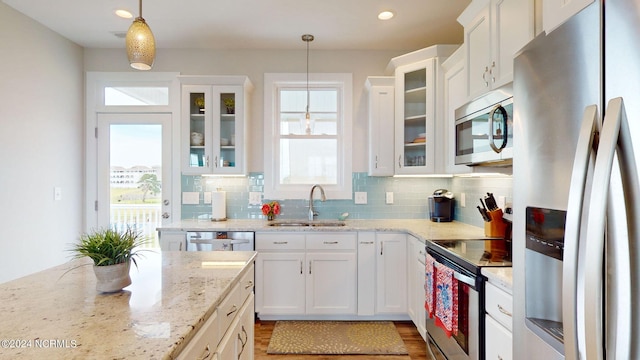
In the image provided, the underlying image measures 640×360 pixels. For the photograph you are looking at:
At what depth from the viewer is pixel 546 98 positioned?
2.99 feet

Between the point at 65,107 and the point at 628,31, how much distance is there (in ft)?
13.4

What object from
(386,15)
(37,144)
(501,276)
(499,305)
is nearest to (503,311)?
(499,305)

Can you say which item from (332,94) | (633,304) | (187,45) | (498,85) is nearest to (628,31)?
(633,304)

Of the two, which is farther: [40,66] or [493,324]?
[40,66]

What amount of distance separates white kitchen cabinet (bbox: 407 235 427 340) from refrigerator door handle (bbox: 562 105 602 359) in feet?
5.65

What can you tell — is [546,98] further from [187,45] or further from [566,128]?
[187,45]

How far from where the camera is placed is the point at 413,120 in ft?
9.99

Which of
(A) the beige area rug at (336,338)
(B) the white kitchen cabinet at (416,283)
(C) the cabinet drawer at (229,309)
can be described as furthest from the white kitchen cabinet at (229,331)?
(B) the white kitchen cabinet at (416,283)

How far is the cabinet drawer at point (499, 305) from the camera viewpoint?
52.6 inches

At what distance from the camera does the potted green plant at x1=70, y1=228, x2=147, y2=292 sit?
1.13 metres

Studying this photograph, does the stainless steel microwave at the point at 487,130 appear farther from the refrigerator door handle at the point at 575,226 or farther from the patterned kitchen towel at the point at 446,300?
the refrigerator door handle at the point at 575,226

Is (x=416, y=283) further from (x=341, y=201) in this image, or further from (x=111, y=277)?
(x=111, y=277)

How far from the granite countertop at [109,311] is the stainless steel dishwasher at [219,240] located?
132 centimetres

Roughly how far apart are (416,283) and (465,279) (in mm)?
1064
